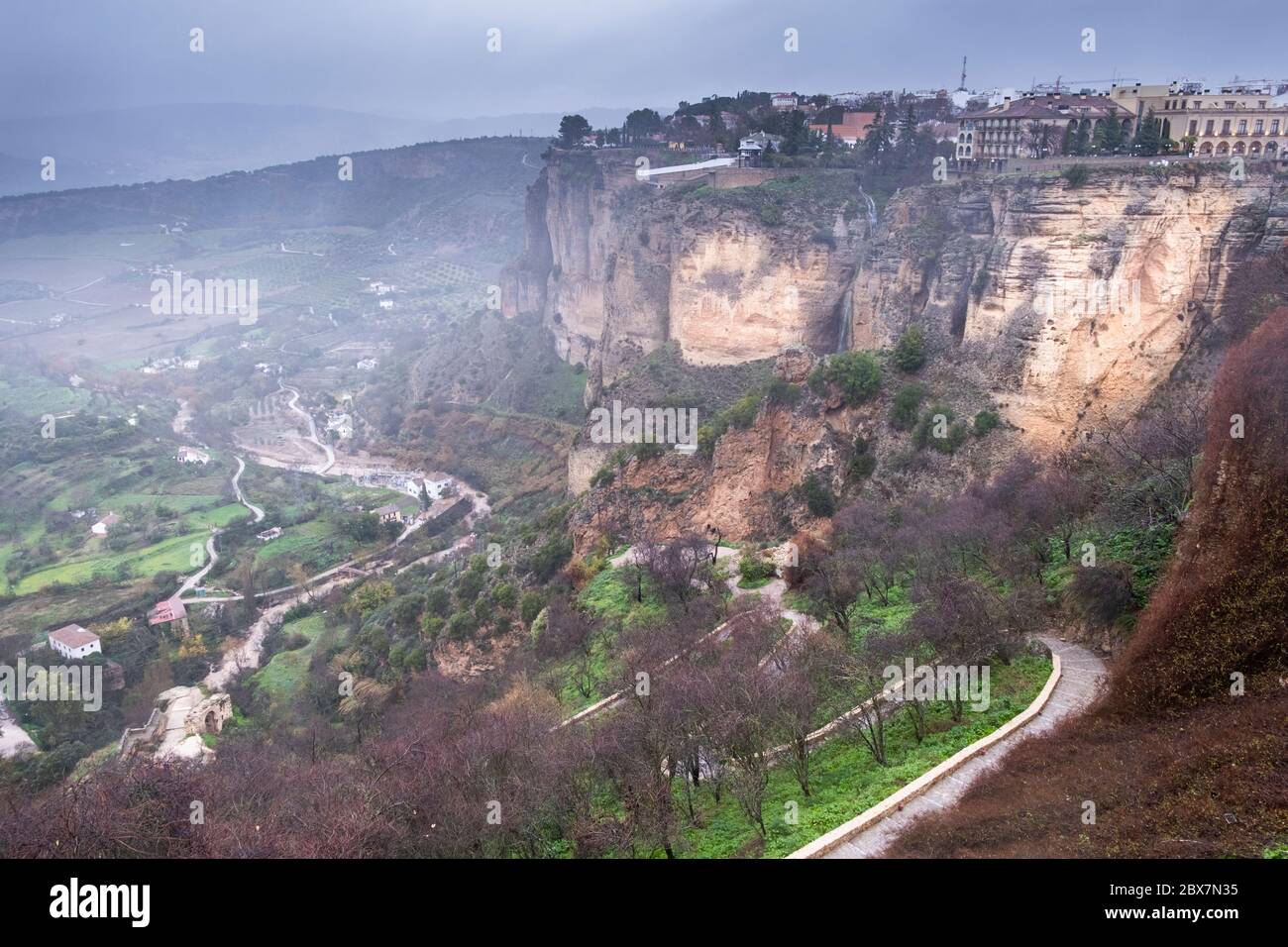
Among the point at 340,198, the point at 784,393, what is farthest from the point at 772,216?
the point at 340,198

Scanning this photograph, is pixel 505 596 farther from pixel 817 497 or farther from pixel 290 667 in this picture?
pixel 290 667

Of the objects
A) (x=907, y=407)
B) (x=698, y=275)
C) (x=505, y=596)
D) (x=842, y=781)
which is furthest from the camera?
(x=698, y=275)

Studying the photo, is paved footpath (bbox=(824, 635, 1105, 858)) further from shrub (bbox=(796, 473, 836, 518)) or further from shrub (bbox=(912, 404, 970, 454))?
shrub (bbox=(796, 473, 836, 518))

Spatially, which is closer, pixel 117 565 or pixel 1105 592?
pixel 1105 592

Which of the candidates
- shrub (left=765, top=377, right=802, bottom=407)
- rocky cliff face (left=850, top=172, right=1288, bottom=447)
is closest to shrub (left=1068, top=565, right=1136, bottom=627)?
rocky cliff face (left=850, top=172, right=1288, bottom=447)

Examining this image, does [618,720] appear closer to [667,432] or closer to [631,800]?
[631,800]

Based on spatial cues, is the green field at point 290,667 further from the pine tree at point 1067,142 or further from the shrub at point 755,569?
the pine tree at point 1067,142

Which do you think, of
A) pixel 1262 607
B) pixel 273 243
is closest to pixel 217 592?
pixel 1262 607

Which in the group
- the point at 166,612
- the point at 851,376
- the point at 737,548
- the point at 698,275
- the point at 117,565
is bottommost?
the point at 166,612
